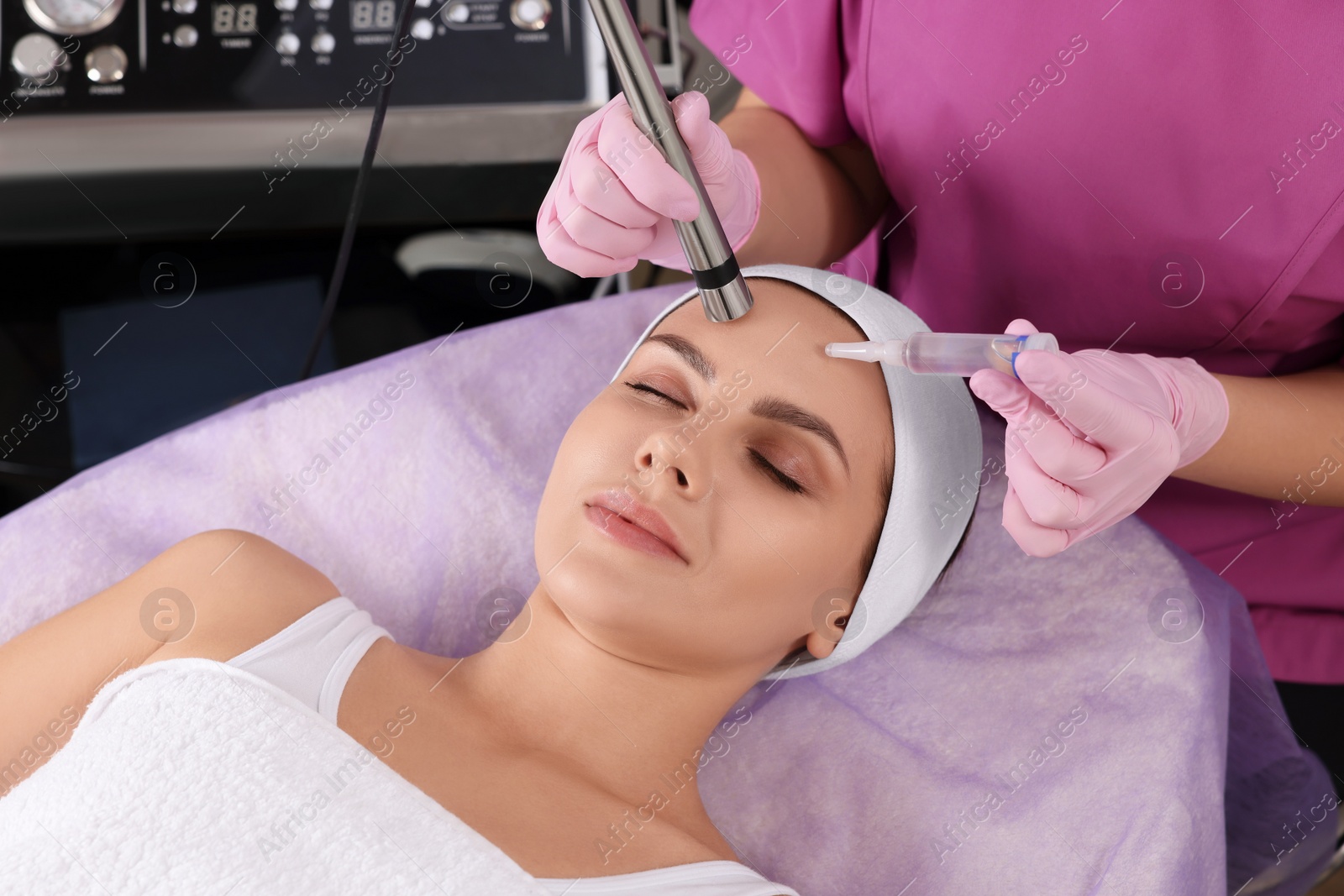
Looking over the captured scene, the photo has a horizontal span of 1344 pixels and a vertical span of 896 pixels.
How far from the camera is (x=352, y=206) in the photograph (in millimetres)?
1196

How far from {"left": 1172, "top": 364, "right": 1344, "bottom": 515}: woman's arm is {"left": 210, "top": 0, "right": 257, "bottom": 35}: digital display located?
1.20m

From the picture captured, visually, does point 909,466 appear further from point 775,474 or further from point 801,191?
point 801,191

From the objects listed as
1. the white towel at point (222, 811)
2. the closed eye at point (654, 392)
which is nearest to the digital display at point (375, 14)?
the closed eye at point (654, 392)

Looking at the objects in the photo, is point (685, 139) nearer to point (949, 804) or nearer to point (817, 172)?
point (817, 172)

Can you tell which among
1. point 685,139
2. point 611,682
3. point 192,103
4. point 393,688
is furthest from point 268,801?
point 192,103

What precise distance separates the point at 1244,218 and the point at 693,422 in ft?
1.73

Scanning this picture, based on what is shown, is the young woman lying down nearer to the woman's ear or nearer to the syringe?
the woman's ear

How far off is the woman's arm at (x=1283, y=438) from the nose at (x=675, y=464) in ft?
1.56

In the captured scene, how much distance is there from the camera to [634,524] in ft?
2.88

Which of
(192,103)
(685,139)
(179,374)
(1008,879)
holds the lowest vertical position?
(1008,879)

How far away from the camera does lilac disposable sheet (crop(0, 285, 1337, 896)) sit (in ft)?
3.44

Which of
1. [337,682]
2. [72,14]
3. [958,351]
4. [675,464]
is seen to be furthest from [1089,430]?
[72,14]

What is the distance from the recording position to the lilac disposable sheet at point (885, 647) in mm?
1048

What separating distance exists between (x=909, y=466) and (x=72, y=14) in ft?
3.79
